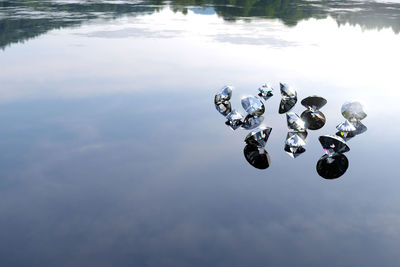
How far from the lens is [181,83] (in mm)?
12977

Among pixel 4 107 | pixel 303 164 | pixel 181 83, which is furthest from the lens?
pixel 181 83

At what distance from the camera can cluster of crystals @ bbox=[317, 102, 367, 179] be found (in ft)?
25.2

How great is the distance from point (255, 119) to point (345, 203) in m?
4.14

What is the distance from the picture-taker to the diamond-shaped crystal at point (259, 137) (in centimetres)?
869

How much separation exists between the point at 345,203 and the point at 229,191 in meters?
1.98

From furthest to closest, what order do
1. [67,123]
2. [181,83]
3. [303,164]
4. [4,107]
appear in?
1. [181,83]
2. [4,107]
3. [67,123]
4. [303,164]

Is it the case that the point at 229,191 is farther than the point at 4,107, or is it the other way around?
the point at 4,107

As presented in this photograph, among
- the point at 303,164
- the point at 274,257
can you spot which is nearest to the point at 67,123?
the point at 303,164

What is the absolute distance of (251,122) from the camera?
33.4 ft

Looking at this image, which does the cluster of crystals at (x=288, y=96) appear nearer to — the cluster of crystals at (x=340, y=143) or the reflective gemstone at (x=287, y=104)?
the reflective gemstone at (x=287, y=104)

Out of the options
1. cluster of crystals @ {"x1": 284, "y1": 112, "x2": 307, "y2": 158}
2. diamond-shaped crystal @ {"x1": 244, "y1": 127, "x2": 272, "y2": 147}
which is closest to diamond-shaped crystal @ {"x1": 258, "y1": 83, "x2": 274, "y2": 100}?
cluster of crystals @ {"x1": 284, "y1": 112, "x2": 307, "y2": 158}

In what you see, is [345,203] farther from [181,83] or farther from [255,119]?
[181,83]

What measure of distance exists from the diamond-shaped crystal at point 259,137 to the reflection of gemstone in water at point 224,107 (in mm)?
1962

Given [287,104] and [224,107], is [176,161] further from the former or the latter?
[287,104]
